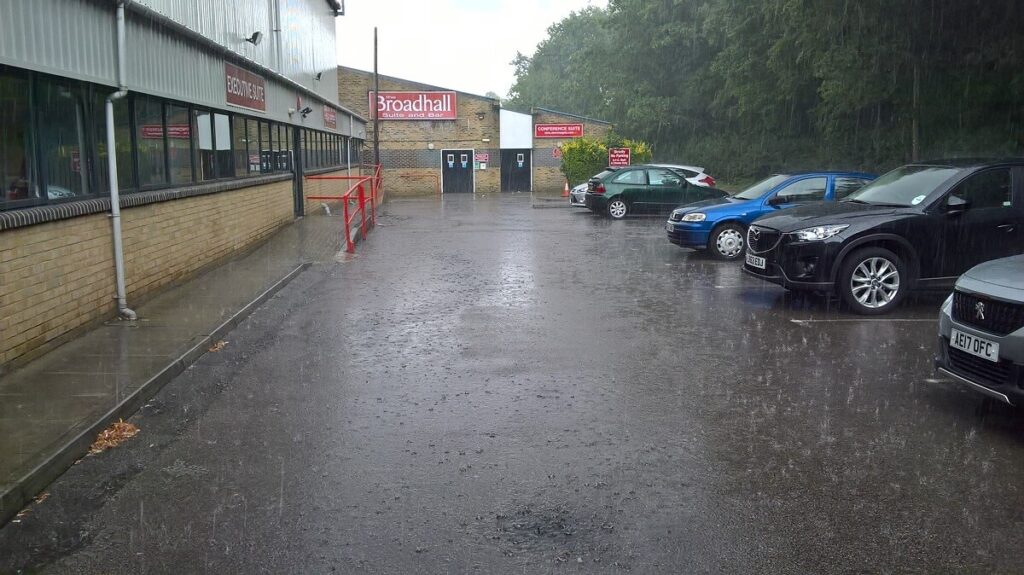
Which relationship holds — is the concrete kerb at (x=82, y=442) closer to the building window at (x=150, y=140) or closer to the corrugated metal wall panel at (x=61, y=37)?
the corrugated metal wall panel at (x=61, y=37)

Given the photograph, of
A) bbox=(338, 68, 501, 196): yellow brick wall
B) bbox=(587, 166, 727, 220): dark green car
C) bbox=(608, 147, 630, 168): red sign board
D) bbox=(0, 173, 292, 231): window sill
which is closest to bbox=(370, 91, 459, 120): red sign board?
bbox=(338, 68, 501, 196): yellow brick wall

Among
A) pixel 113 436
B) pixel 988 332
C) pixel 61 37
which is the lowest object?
pixel 113 436

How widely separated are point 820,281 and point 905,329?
A: 109cm

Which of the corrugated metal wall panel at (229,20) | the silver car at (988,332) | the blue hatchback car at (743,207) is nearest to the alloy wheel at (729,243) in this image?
the blue hatchback car at (743,207)

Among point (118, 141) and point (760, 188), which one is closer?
point (118, 141)

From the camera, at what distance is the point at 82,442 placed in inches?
217

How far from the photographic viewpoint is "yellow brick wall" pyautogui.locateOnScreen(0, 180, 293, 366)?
735cm

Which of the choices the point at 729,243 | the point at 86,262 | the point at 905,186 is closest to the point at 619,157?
the point at 729,243

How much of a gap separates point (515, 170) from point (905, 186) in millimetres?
36489

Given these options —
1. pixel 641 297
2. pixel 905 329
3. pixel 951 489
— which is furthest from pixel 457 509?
pixel 641 297

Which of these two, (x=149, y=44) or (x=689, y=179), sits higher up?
(x=149, y=44)

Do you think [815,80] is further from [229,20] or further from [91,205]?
[91,205]

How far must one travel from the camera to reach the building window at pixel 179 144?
40.6 ft

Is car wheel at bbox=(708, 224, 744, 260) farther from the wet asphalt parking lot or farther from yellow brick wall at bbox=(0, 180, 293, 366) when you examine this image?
yellow brick wall at bbox=(0, 180, 293, 366)
